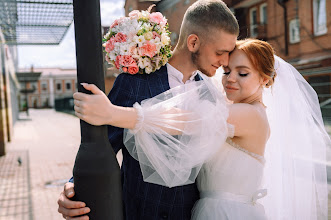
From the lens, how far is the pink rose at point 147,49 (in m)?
1.96

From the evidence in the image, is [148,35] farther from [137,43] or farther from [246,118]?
[246,118]

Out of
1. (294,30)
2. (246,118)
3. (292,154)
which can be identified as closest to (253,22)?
(294,30)

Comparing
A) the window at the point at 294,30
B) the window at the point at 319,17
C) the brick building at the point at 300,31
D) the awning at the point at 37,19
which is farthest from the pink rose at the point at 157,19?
the window at the point at 294,30

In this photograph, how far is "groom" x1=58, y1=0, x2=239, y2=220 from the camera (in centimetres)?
204

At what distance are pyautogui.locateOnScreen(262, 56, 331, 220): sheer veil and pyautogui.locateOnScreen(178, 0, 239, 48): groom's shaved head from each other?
1.49ft

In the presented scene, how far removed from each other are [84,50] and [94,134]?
0.34 metres

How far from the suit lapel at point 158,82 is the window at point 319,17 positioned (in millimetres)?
16830

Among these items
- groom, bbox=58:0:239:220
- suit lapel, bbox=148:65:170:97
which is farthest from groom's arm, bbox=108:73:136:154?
suit lapel, bbox=148:65:170:97

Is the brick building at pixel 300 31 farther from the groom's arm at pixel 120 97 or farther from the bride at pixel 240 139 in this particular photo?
the groom's arm at pixel 120 97

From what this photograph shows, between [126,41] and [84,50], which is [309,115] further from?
[84,50]

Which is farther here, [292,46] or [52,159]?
[292,46]

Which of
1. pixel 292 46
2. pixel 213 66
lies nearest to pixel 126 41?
pixel 213 66

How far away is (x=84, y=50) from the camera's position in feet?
4.94

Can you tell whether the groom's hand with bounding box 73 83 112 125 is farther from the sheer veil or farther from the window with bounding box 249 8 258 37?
the window with bounding box 249 8 258 37
